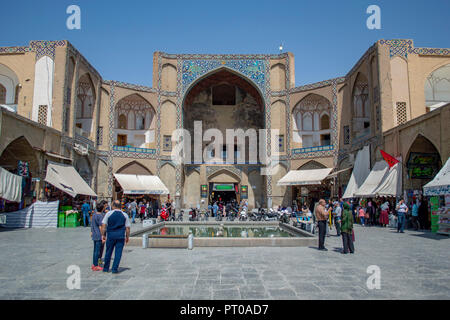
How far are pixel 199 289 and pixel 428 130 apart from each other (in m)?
11.4

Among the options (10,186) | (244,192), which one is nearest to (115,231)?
(10,186)

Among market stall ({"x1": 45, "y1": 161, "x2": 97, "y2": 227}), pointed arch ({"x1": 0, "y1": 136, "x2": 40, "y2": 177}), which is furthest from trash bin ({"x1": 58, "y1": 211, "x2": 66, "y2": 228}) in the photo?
pointed arch ({"x1": 0, "y1": 136, "x2": 40, "y2": 177})

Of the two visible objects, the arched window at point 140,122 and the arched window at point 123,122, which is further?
the arched window at point 140,122

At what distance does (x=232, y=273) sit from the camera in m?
5.01

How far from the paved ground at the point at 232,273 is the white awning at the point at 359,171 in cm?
894

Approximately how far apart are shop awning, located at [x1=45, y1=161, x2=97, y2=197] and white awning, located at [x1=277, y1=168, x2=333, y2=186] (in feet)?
37.7

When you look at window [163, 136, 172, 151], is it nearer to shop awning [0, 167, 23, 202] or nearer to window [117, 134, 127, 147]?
window [117, 134, 127, 147]

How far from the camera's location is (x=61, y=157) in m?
15.0

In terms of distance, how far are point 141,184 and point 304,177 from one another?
997cm

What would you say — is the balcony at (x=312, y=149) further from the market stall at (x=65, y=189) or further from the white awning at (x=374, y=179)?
the market stall at (x=65, y=189)

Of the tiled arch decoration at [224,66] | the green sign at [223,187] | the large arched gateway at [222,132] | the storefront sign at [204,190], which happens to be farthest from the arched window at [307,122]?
the storefront sign at [204,190]

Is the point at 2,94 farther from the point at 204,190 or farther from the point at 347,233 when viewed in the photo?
the point at 347,233

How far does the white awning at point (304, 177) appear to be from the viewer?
1959cm
